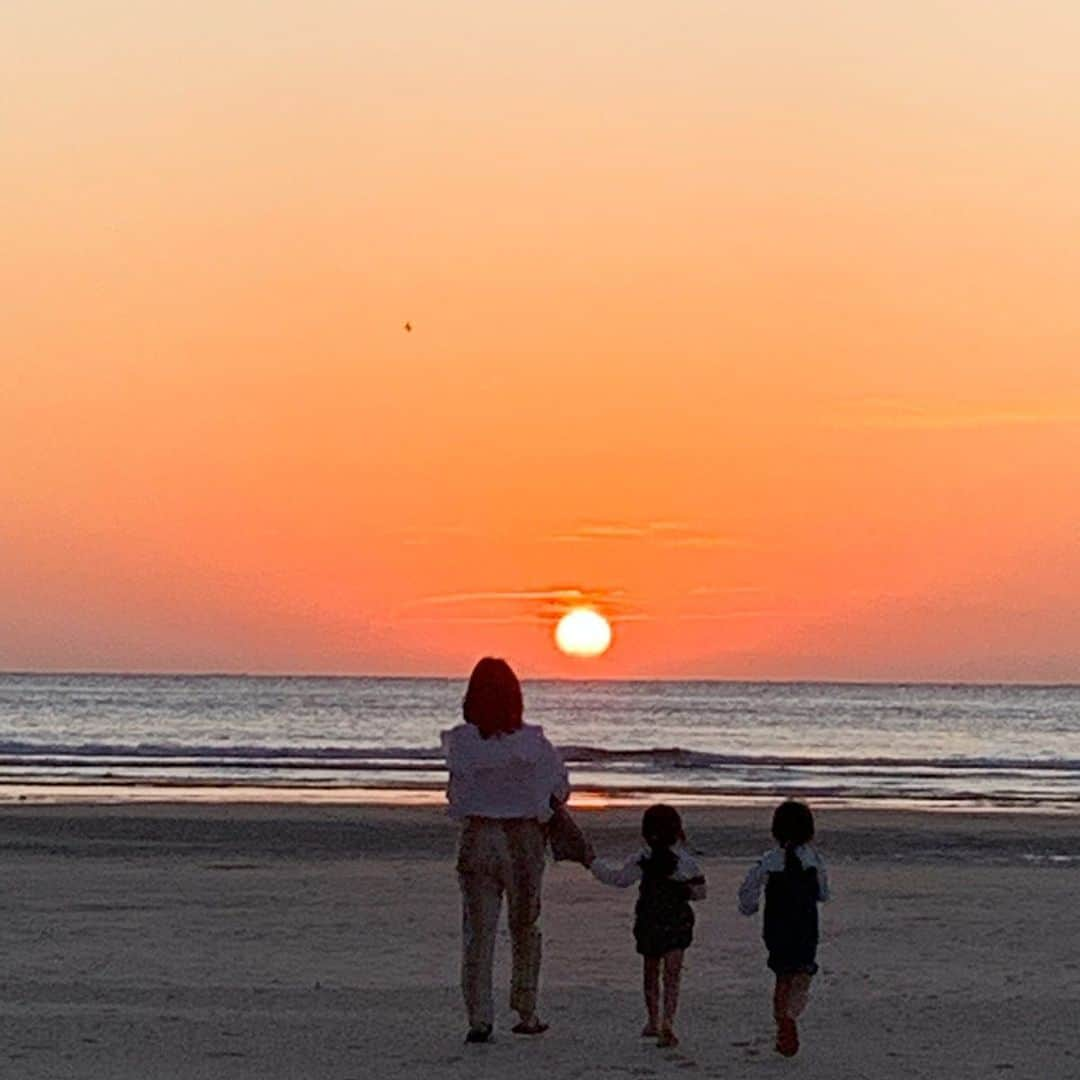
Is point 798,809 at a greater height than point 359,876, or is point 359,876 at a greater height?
point 798,809

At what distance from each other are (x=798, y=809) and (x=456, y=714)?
85.3 metres

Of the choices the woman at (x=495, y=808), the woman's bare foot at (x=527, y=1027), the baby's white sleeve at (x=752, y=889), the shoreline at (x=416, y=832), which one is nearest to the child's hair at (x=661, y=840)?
the baby's white sleeve at (x=752, y=889)

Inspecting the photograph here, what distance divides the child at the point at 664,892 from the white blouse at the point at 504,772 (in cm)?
49

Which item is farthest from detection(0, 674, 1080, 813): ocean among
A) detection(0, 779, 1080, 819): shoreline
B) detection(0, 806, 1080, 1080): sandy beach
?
detection(0, 806, 1080, 1080): sandy beach

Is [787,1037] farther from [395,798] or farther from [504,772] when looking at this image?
[395,798]

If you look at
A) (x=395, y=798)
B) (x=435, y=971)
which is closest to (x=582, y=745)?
(x=395, y=798)

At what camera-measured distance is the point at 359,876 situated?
64.1 ft

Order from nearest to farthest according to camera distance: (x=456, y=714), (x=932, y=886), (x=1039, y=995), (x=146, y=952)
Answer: (x=1039, y=995) → (x=146, y=952) → (x=932, y=886) → (x=456, y=714)

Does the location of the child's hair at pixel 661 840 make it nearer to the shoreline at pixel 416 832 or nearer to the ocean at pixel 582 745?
the shoreline at pixel 416 832

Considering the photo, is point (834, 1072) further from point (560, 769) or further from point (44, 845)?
point (44, 845)

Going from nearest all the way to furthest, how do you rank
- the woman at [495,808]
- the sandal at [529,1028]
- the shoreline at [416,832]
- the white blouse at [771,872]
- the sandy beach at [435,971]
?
the sandy beach at [435,971] < the woman at [495,808] < the white blouse at [771,872] < the sandal at [529,1028] < the shoreline at [416,832]

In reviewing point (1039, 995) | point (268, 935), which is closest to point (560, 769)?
point (1039, 995)

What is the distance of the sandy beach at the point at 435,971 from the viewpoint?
1027cm

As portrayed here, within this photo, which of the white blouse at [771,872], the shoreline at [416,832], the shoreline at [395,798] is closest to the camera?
the white blouse at [771,872]
